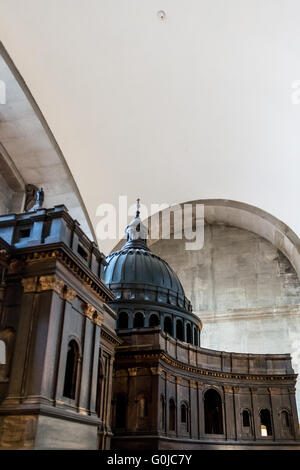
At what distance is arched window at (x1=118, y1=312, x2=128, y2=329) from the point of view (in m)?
31.8

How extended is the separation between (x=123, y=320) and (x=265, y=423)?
12372 mm

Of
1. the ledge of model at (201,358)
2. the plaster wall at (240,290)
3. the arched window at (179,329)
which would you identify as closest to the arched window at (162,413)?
the ledge of model at (201,358)

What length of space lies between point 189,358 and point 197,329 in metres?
5.65

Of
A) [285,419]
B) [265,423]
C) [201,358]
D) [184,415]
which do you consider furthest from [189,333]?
[285,419]

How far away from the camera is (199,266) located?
152 ft

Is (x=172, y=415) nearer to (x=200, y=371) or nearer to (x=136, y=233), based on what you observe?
(x=200, y=371)

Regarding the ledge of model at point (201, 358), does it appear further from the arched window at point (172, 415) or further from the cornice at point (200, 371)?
the arched window at point (172, 415)

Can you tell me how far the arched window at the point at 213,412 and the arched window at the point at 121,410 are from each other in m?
7.26

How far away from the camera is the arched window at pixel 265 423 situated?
31516 millimetres

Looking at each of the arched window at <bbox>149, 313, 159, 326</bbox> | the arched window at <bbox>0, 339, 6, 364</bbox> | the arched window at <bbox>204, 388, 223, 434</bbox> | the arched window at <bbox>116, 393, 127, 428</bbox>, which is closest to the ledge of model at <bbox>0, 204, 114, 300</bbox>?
the arched window at <bbox>0, 339, 6, 364</bbox>

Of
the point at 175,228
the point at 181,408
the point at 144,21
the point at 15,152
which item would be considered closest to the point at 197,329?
the point at 181,408

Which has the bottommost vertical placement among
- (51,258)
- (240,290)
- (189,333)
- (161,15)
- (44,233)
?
(51,258)

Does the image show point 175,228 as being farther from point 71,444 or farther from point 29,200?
point 71,444

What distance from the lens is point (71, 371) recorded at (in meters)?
18.1
